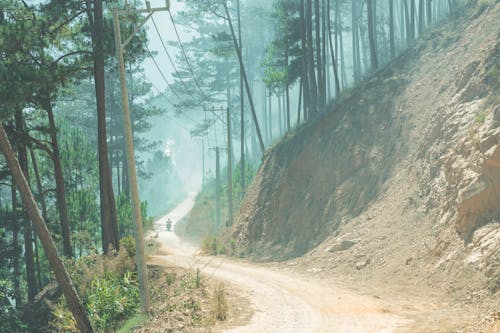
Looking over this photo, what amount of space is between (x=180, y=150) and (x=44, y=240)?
154m

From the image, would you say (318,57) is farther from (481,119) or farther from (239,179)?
(239,179)

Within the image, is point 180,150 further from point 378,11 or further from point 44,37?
point 44,37

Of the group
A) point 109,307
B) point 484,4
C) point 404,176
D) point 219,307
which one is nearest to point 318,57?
point 484,4

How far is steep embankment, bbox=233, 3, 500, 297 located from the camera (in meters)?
16.2

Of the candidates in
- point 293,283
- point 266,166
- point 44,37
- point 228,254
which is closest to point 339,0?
point 266,166

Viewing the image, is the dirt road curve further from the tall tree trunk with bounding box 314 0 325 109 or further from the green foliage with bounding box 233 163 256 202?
the green foliage with bounding box 233 163 256 202

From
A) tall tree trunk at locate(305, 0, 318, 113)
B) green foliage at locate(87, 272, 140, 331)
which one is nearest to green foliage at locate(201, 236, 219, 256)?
tall tree trunk at locate(305, 0, 318, 113)

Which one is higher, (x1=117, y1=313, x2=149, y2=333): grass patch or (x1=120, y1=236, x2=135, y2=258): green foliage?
(x1=120, y1=236, x2=135, y2=258): green foliage

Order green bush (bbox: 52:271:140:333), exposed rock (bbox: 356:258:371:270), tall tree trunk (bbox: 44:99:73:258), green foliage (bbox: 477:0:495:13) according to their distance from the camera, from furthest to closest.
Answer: green foliage (bbox: 477:0:495:13)
tall tree trunk (bbox: 44:99:73:258)
exposed rock (bbox: 356:258:371:270)
green bush (bbox: 52:271:140:333)

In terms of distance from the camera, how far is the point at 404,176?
2436 centimetres

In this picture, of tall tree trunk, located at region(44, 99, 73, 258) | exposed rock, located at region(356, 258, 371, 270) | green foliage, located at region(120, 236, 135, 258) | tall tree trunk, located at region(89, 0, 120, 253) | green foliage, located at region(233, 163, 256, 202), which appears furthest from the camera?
green foliage, located at region(233, 163, 256, 202)

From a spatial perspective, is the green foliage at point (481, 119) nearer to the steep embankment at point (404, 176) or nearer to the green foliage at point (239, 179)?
the steep embankment at point (404, 176)

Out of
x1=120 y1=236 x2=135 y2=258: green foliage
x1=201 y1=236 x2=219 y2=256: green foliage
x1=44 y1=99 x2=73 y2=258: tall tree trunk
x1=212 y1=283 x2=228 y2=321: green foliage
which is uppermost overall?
x1=44 y1=99 x2=73 y2=258: tall tree trunk

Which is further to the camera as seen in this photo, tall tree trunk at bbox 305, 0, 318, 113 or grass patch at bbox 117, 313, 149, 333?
tall tree trunk at bbox 305, 0, 318, 113
